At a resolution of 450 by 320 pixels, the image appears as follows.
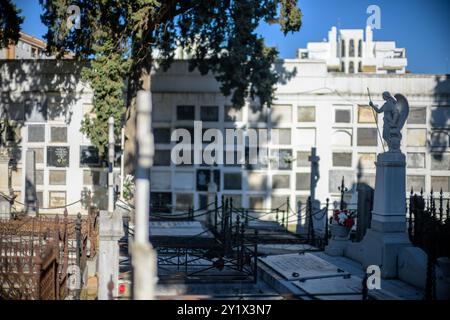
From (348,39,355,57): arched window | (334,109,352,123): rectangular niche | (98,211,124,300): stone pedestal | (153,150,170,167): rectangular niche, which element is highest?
(348,39,355,57): arched window

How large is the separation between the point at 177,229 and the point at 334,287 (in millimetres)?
4818

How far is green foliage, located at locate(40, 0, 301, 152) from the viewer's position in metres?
12.1

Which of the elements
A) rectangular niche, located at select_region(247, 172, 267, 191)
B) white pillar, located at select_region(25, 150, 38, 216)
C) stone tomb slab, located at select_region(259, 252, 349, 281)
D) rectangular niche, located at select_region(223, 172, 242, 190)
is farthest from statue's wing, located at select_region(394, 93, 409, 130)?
white pillar, located at select_region(25, 150, 38, 216)

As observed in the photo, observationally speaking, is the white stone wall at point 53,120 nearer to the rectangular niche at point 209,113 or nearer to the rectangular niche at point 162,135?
the rectangular niche at point 162,135

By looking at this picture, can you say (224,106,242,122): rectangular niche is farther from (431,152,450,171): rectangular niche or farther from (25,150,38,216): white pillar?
(431,152,450,171): rectangular niche

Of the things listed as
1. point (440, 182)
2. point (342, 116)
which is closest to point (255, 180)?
point (342, 116)

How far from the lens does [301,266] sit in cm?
837

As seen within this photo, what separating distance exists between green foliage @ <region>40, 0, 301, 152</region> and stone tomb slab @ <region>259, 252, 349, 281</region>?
17.9 feet

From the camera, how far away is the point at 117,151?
14656 mm

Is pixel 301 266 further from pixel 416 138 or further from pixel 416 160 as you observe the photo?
pixel 416 138

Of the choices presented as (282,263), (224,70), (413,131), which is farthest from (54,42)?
(413,131)

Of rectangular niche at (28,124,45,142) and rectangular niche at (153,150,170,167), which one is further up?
rectangular niche at (28,124,45,142)

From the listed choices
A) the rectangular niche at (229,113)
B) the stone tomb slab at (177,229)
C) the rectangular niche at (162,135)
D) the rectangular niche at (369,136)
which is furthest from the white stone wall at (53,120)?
the rectangular niche at (369,136)
